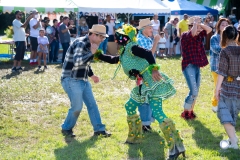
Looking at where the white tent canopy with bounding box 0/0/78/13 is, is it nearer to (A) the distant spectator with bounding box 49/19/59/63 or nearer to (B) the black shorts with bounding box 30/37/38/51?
(A) the distant spectator with bounding box 49/19/59/63

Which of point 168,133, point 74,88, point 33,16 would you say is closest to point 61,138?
point 74,88

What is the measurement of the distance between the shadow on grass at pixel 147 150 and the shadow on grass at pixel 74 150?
594 mm

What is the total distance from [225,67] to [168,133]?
109 centimetres

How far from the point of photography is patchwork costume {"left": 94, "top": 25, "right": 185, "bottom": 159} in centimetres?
496

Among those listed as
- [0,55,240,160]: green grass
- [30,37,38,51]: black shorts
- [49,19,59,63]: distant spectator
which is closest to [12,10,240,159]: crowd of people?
[0,55,240,160]: green grass

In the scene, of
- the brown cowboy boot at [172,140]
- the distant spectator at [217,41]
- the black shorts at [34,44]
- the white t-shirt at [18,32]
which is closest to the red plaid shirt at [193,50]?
the distant spectator at [217,41]

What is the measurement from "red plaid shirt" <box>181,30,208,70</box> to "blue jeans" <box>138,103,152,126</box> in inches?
42.9

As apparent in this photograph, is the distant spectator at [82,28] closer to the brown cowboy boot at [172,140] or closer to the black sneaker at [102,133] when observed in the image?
the black sneaker at [102,133]

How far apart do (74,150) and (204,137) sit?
198cm

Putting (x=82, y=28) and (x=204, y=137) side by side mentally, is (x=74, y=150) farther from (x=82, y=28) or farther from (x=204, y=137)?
(x=82, y=28)

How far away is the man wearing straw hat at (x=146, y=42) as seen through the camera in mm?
5887

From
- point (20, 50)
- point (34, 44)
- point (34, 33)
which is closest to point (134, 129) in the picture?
point (20, 50)

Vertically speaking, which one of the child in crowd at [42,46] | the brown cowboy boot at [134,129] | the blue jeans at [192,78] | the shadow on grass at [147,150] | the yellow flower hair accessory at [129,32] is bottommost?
the child in crowd at [42,46]

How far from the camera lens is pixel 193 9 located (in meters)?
20.9
